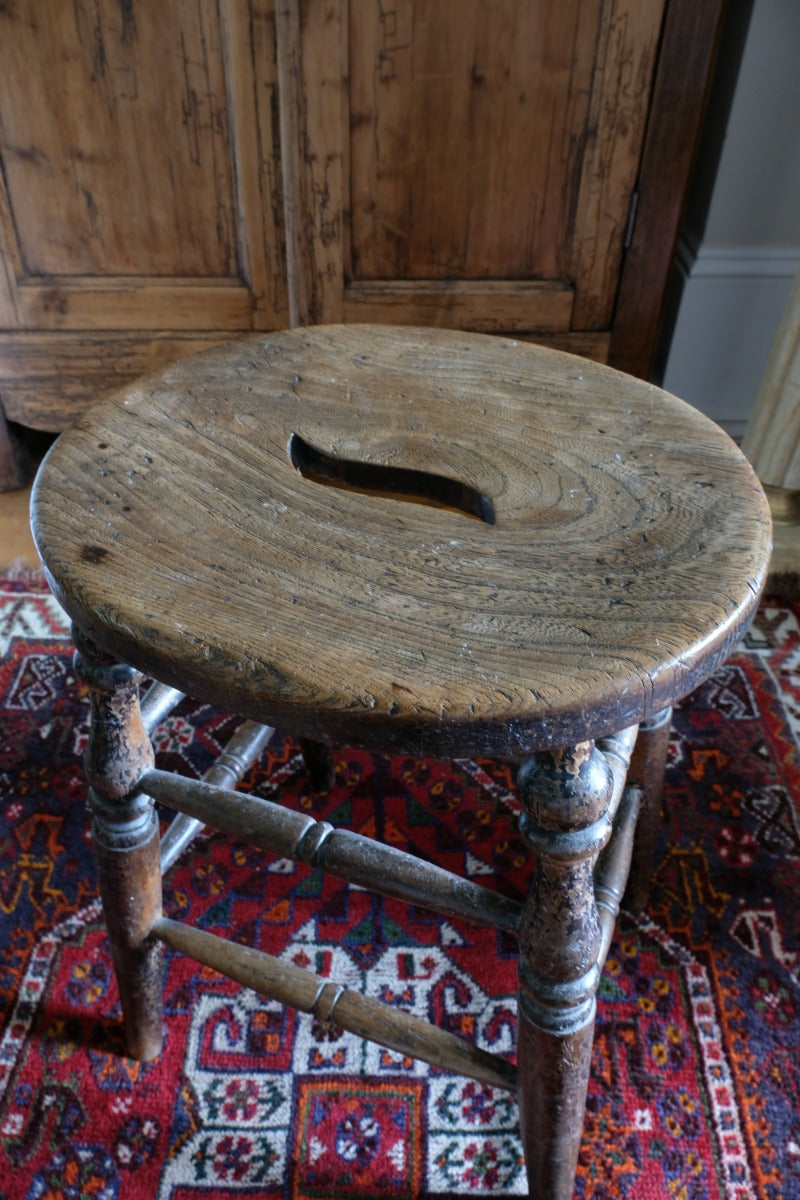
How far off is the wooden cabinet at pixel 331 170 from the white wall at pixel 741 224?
0.56ft

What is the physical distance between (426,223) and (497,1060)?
3.78 feet

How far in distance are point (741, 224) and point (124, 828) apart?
1362mm

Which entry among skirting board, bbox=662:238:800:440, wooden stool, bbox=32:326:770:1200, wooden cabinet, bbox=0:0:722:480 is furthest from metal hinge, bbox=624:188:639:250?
wooden stool, bbox=32:326:770:1200

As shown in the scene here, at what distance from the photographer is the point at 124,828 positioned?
0.79 metres

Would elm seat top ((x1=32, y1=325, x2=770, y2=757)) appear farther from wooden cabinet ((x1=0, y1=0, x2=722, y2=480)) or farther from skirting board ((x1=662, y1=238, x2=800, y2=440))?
skirting board ((x1=662, y1=238, x2=800, y2=440))

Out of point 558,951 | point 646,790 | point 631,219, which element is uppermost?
point 631,219

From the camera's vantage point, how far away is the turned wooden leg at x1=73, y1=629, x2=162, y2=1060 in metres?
0.74

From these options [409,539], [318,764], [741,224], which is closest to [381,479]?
[409,539]

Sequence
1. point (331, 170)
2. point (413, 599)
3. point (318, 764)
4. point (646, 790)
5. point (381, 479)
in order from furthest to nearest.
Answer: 1. point (331, 170)
2. point (318, 764)
3. point (646, 790)
4. point (381, 479)
5. point (413, 599)

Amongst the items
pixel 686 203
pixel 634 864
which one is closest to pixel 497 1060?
pixel 634 864

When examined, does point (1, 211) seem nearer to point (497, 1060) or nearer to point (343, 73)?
point (343, 73)

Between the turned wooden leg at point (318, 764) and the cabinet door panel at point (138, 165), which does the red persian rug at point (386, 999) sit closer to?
the turned wooden leg at point (318, 764)

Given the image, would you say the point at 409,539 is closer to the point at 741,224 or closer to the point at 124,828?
the point at 124,828

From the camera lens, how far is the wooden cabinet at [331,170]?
1.33 meters
